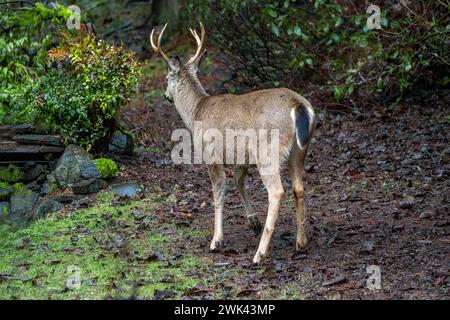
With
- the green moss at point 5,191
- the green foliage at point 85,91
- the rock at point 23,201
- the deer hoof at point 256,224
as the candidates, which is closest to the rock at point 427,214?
the deer hoof at point 256,224

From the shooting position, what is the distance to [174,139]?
13.2m

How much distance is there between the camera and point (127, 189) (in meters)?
10.3

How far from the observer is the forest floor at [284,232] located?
6.66 meters

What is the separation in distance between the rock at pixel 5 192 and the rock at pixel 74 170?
81 cm

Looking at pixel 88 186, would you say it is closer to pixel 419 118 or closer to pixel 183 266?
pixel 183 266

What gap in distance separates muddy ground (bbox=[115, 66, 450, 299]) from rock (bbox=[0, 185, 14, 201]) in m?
1.70

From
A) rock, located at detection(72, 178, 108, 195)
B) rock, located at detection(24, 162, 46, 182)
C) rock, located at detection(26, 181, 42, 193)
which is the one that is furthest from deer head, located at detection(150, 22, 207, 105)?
rock, located at detection(24, 162, 46, 182)

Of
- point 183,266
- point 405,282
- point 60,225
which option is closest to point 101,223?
point 60,225

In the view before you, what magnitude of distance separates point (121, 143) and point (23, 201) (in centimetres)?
178

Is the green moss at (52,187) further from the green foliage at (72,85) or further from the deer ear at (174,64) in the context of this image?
the deer ear at (174,64)

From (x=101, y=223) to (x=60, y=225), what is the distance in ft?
1.69

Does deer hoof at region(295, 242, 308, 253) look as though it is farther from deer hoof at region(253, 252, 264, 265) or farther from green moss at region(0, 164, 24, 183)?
green moss at region(0, 164, 24, 183)

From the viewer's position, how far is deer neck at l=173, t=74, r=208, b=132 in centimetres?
842

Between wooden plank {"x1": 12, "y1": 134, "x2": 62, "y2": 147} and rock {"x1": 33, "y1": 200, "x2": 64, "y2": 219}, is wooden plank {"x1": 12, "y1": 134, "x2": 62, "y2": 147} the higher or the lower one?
the higher one
